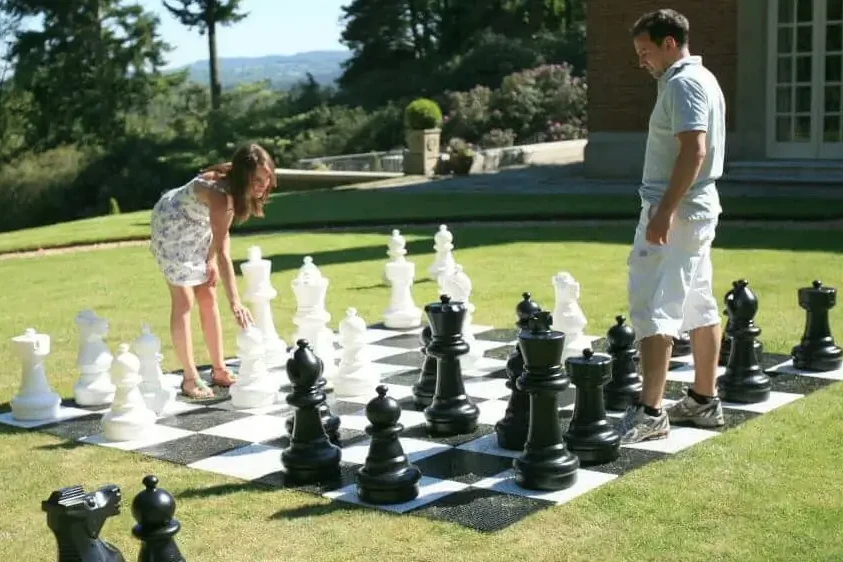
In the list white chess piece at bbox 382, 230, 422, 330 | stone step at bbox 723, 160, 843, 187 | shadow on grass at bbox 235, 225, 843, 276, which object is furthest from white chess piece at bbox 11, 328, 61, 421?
stone step at bbox 723, 160, 843, 187

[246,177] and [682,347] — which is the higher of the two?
[246,177]

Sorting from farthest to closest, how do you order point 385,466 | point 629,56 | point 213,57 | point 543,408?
point 213,57 → point 629,56 → point 543,408 → point 385,466

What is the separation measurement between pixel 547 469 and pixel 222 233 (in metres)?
2.33

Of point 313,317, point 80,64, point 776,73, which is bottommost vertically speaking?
point 313,317

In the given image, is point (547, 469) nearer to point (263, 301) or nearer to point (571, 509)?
point (571, 509)

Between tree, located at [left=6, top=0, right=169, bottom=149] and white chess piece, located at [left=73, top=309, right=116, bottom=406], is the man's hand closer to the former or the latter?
white chess piece, located at [left=73, top=309, right=116, bottom=406]

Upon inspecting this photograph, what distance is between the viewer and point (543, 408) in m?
4.43

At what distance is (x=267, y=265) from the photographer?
21.9 feet

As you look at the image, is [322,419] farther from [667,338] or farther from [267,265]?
[267,265]

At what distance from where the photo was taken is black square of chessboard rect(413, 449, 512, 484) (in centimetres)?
460

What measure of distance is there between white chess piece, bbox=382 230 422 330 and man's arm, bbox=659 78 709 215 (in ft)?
9.93

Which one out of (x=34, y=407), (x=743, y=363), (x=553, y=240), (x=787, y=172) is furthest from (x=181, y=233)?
(x=787, y=172)

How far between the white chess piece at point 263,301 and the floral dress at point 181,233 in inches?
19.6

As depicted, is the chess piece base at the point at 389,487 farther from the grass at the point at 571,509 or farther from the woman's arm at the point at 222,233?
the woman's arm at the point at 222,233
